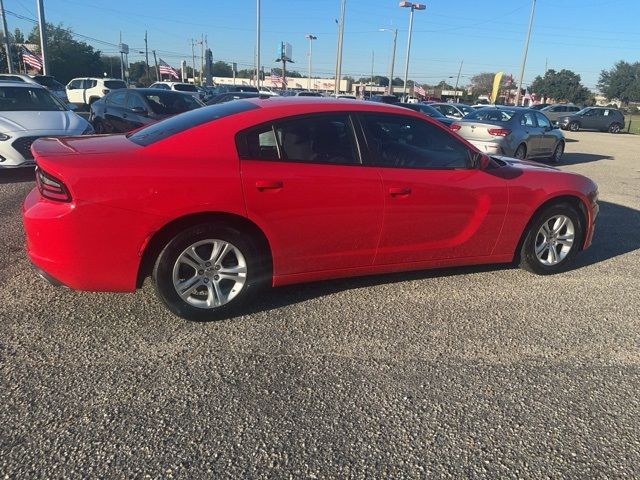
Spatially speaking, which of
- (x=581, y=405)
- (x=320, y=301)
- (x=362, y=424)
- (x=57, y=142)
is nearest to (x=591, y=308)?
(x=581, y=405)

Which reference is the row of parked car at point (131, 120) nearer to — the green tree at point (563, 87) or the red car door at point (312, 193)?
the red car door at point (312, 193)

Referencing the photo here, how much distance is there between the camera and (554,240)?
470 cm

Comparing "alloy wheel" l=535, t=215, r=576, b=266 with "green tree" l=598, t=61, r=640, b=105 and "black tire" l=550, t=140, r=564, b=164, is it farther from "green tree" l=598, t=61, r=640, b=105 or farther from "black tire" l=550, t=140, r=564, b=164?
"green tree" l=598, t=61, r=640, b=105

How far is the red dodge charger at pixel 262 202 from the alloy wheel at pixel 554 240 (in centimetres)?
37

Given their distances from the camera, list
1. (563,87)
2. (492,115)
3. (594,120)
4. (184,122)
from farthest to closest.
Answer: (563,87), (594,120), (492,115), (184,122)

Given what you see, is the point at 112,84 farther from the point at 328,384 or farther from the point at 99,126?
the point at 328,384

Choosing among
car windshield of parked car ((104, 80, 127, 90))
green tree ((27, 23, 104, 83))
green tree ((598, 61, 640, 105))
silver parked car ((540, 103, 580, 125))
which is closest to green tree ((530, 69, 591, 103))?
green tree ((598, 61, 640, 105))

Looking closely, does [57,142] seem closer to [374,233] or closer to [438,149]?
[374,233]

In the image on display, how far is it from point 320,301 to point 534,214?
7.04ft

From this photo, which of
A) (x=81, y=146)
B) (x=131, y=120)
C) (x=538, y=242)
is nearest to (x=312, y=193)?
(x=81, y=146)

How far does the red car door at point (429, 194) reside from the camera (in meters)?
3.82

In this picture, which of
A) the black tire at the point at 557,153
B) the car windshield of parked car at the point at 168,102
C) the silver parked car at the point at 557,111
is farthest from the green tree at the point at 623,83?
the car windshield of parked car at the point at 168,102

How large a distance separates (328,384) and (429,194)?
5.81 ft

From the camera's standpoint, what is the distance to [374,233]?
3777 mm
